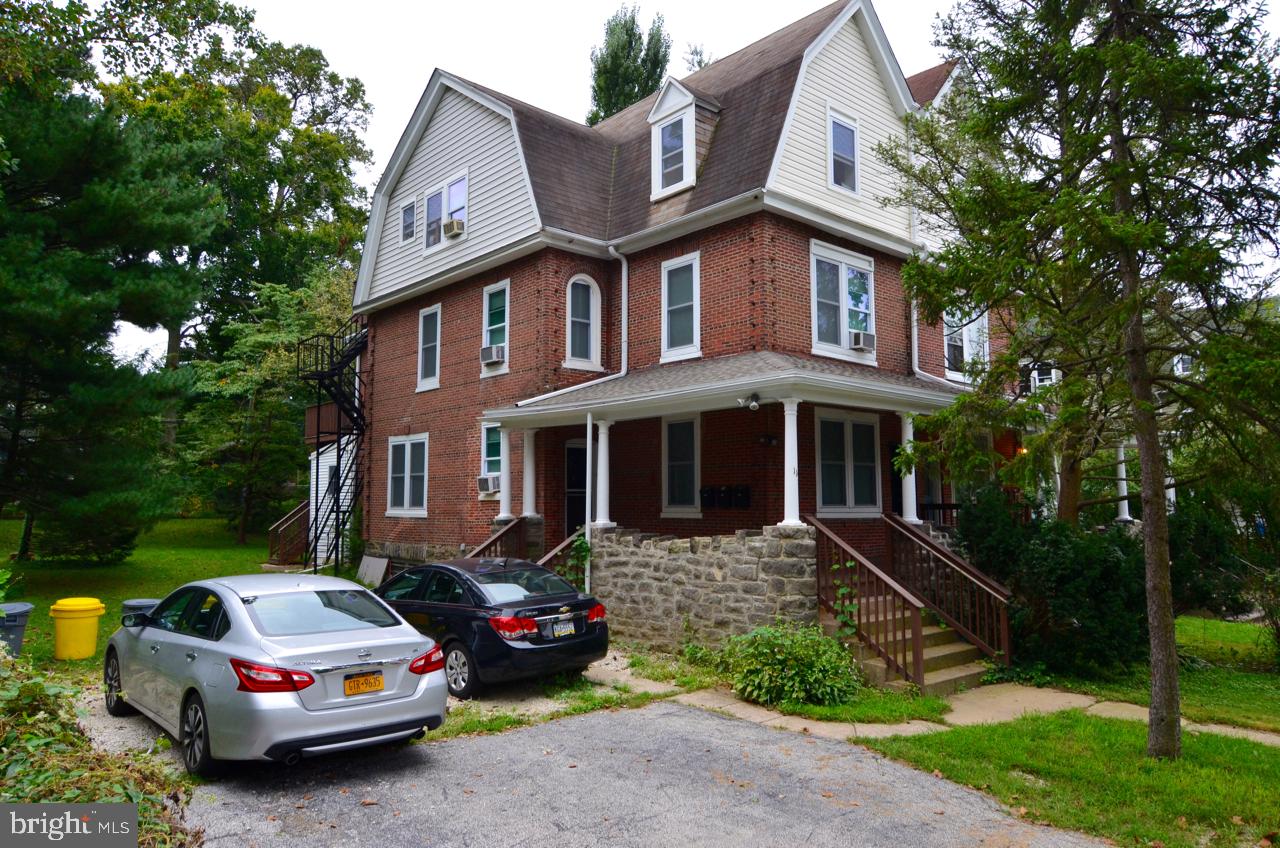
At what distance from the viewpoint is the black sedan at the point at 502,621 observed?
867cm

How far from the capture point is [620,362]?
49.9 feet

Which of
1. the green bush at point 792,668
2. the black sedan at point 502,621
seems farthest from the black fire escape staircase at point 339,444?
the green bush at point 792,668

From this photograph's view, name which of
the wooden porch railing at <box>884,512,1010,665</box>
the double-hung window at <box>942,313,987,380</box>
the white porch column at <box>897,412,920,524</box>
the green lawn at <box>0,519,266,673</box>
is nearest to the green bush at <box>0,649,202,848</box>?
the green lawn at <box>0,519,266,673</box>

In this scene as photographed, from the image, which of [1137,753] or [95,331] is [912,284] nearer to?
[1137,753]

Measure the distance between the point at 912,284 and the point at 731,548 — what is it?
13.6 feet

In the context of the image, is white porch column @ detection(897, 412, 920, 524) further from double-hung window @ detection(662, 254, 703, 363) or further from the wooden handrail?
double-hung window @ detection(662, 254, 703, 363)

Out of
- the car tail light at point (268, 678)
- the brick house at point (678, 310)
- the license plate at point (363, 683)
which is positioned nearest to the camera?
the car tail light at point (268, 678)

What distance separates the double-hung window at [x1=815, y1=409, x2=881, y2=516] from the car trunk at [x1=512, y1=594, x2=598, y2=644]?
557 cm

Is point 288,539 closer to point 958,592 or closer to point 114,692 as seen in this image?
point 114,692

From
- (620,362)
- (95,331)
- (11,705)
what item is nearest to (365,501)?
(95,331)

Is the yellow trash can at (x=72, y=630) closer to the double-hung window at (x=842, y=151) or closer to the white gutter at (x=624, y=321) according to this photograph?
the white gutter at (x=624, y=321)

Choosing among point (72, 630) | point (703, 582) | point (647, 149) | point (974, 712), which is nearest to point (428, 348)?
point (647, 149)

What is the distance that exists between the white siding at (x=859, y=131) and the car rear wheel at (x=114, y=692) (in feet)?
34.9

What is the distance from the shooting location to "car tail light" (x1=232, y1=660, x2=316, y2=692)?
18.9 feet
